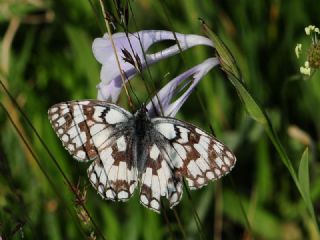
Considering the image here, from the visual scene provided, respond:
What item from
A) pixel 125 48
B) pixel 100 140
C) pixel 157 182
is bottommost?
pixel 157 182

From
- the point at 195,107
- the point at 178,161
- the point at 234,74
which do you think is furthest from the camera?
the point at 195,107

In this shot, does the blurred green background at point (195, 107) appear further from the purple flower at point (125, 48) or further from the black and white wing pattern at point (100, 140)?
the purple flower at point (125, 48)

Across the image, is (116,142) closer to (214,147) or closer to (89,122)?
(89,122)

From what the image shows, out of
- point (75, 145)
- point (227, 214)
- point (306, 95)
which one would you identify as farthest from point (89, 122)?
point (306, 95)

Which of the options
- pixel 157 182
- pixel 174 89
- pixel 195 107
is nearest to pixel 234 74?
pixel 174 89

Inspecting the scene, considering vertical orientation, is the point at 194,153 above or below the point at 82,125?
below

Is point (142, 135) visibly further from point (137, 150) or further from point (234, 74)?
point (234, 74)

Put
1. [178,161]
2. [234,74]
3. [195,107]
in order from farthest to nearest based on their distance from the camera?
[195,107] < [178,161] < [234,74]

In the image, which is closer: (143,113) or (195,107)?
(143,113)
